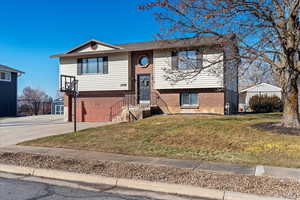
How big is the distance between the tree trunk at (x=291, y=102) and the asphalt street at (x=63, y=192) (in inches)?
311

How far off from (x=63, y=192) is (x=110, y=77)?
1532cm

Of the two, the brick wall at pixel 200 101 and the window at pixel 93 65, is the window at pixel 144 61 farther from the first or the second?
the window at pixel 93 65

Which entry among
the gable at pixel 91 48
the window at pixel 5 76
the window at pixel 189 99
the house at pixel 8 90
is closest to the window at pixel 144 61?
the gable at pixel 91 48

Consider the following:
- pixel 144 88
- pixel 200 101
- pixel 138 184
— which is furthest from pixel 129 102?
pixel 138 184

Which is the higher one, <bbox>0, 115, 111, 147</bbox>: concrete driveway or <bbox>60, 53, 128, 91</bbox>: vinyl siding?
<bbox>60, 53, 128, 91</bbox>: vinyl siding

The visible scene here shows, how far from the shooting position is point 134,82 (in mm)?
20188

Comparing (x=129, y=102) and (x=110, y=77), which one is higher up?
(x=110, y=77)

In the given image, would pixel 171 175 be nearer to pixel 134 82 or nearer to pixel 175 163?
pixel 175 163

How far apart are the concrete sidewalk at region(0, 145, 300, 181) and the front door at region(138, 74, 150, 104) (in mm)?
10988

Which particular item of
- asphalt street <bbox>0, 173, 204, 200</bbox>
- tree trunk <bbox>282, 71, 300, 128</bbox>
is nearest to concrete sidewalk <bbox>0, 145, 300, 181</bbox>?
asphalt street <bbox>0, 173, 204, 200</bbox>

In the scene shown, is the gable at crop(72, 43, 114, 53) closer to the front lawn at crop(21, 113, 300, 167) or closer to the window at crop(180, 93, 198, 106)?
the window at crop(180, 93, 198, 106)

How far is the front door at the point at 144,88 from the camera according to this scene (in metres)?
19.8

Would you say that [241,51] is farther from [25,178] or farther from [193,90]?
[25,178]

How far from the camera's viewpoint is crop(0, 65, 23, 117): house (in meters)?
31.4
